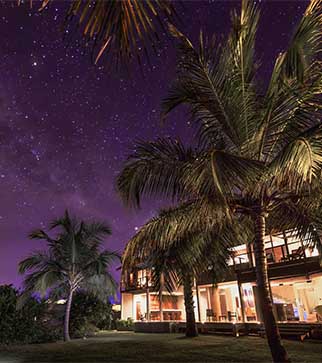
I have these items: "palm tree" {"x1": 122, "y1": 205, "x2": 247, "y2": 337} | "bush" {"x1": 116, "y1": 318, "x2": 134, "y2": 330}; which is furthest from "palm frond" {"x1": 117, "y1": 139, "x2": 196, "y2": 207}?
"bush" {"x1": 116, "y1": 318, "x2": 134, "y2": 330}

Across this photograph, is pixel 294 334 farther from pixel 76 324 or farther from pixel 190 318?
pixel 76 324

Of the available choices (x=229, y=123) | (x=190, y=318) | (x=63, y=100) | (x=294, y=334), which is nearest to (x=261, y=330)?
(x=294, y=334)

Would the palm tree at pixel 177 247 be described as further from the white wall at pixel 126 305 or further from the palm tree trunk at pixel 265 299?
the white wall at pixel 126 305

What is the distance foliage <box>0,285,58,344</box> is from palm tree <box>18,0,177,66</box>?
547 inches

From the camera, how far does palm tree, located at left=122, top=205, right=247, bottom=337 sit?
668cm

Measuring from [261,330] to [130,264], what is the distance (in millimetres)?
9867

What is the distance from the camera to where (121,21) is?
1.52 m

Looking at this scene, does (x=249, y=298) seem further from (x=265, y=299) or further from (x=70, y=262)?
(x=265, y=299)

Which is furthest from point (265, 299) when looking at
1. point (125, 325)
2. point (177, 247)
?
point (125, 325)

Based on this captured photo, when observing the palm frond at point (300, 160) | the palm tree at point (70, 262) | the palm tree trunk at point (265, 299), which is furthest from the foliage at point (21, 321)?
the palm frond at point (300, 160)

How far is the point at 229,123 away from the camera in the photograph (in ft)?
20.5

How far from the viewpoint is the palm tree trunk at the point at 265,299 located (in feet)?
19.2

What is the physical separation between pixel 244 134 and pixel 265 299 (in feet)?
11.4

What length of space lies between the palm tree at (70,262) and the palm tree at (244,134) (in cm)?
868
